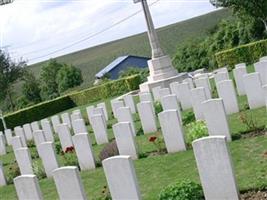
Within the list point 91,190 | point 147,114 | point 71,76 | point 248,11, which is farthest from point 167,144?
point 71,76

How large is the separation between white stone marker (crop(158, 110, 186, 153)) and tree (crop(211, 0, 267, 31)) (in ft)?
67.2

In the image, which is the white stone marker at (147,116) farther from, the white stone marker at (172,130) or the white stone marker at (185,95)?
the white stone marker at (172,130)

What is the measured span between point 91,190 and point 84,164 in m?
2.09

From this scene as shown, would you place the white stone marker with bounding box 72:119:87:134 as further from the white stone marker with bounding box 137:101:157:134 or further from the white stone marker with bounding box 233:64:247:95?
the white stone marker with bounding box 233:64:247:95

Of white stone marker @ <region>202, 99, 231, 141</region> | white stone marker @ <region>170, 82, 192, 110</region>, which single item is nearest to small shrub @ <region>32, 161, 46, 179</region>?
white stone marker @ <region>202, 99, 231, 141</region>

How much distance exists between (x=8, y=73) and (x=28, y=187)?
144 ft

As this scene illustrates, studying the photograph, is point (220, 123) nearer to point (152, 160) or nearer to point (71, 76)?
point (152, 160)

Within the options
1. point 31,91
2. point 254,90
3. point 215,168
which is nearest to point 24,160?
point 254,90

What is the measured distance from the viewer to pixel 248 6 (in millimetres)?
30219

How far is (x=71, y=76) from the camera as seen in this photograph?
6234cm

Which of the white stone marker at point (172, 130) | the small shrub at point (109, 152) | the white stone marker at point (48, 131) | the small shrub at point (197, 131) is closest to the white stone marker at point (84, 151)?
the small shrub at point (109, 152)

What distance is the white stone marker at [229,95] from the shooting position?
43.3 ft

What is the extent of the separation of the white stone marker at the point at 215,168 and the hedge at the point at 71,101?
29.9 m

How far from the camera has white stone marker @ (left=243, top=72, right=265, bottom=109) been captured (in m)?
13.1
